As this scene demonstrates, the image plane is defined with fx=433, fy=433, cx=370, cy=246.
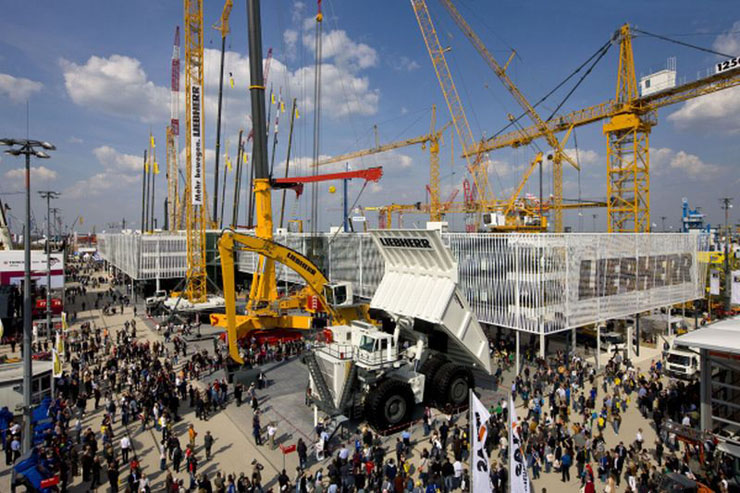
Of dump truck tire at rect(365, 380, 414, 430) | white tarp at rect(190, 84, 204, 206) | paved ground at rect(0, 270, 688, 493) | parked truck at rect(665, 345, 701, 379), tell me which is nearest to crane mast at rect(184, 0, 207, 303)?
white tarp at rect(190, 84, 204, 206)

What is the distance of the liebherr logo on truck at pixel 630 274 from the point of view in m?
28.5

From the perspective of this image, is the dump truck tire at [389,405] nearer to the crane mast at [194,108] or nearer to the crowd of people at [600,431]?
the crowd of people at [600,431]

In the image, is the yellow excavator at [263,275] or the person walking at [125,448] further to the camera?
the yellow excavator at [263,275]

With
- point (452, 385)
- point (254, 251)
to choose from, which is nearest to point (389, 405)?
point (452, 385)

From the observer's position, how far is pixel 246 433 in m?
18.2

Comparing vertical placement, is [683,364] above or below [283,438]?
above

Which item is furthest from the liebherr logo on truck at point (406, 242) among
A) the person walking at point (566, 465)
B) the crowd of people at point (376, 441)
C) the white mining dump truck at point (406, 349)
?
the person walking at point (566, 465)

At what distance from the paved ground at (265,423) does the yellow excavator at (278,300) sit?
434cm

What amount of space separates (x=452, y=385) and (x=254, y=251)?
13190mm

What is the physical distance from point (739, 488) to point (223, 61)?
58.7 meters

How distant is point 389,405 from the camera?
1755 centimetres

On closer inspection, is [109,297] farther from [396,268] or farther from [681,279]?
[681,279]

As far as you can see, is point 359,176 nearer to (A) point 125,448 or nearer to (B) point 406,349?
(B) point 406,349

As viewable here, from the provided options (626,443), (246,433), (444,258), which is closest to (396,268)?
(444,258)
